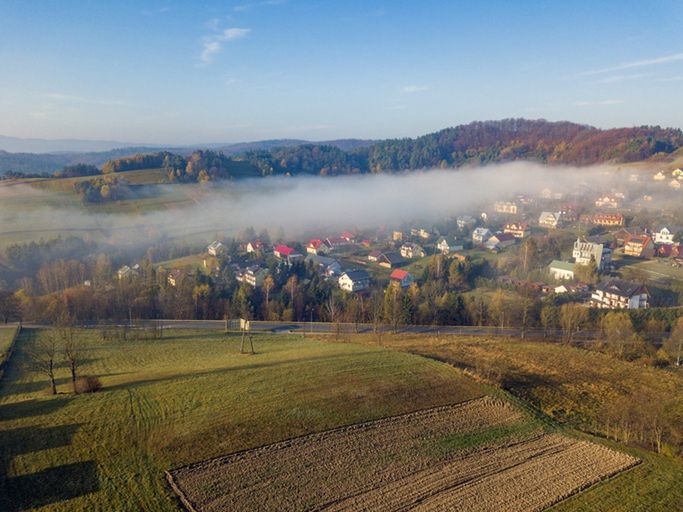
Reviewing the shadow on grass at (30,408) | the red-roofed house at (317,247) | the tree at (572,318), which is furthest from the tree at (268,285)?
the shadow on grass at (30,408)

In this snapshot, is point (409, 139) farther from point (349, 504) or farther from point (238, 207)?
point (349, 504)

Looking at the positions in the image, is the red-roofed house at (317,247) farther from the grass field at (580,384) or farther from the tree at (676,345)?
the tree at (676,345)

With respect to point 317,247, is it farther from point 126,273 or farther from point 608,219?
point 608,219

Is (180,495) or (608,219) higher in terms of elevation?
(608,219)

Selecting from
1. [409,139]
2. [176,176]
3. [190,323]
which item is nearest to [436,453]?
[190,323]

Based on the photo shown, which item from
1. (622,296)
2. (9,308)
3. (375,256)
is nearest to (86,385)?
(9,308)

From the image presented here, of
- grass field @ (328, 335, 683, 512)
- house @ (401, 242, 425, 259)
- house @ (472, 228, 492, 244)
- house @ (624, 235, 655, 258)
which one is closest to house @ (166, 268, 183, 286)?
grass field @ (328, 335, 683, 512)

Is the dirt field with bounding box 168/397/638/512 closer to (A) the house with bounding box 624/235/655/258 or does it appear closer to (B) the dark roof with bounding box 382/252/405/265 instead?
(B) the dark roof with bounding box 382/252/405/265
